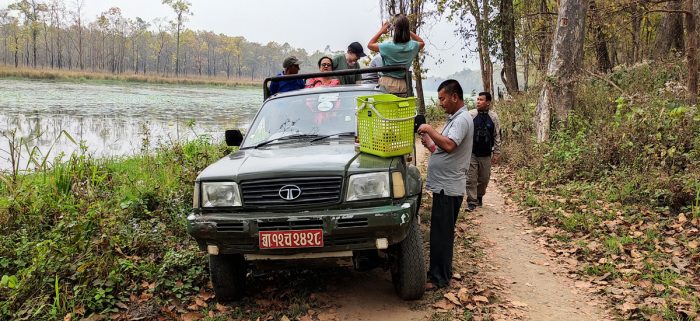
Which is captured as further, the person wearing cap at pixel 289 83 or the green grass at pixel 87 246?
the person wearing cap at pixel 289 83

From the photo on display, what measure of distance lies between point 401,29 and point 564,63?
4.92m

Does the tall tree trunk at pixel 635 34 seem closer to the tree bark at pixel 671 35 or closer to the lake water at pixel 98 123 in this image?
the tree bark at pixel 671 35

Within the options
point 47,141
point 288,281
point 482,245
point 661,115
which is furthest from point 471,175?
point 47,141

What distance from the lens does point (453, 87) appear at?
4.17 meters

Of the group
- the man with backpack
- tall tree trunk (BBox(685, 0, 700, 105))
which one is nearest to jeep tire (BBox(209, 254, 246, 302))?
the man with backpack

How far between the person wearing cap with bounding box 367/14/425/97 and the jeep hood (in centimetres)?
187

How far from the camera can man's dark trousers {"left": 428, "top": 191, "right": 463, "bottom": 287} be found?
13.6 feet

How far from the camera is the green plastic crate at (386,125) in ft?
11.8

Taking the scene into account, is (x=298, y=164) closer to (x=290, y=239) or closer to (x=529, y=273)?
(x=290, y=239)

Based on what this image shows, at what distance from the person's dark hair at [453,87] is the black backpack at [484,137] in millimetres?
2712

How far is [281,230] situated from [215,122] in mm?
18488

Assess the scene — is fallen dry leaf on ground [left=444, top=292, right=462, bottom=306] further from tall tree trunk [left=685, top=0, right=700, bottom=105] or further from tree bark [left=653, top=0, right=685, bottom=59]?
tree bark [left=653, top=0, right=685, bottom=59]

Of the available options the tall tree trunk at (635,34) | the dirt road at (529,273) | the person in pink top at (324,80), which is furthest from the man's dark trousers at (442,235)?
the tall tree trunk at (635,34)

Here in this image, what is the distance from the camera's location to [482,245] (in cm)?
557
